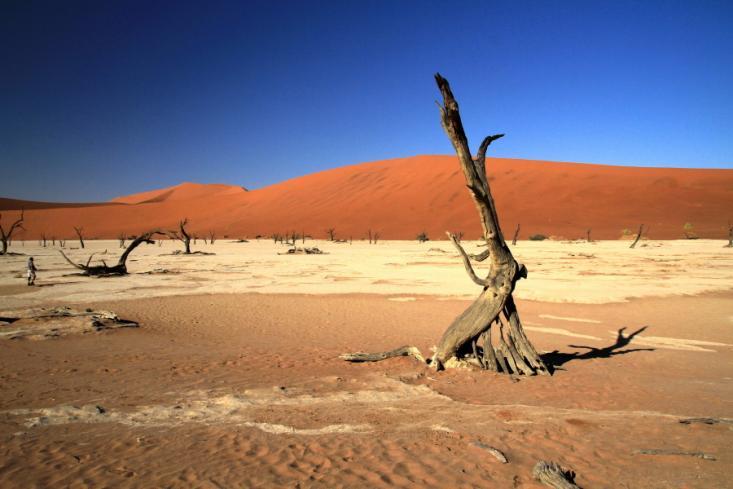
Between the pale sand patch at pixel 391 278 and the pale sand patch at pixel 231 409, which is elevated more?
the pale sand patch at pixel 391 278

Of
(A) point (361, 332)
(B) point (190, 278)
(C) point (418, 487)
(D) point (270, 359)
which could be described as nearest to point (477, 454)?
(C) point (418, 487)

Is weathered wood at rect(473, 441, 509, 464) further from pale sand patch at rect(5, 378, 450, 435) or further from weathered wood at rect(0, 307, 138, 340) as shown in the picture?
weathered wood at rect(0, 307, 138, 340)

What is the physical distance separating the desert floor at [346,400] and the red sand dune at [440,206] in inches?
1298

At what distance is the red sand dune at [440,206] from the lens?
1725 inches

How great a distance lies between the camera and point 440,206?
53.8 metres

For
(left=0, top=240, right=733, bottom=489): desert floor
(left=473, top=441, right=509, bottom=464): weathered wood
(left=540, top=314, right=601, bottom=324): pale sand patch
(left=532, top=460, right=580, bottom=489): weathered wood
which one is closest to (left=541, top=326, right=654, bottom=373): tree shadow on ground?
(left=0, top=240, right=733, bottom=489): desert floor

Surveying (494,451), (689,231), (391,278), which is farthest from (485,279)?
(689,231)

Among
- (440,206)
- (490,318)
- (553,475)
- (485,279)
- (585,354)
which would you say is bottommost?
(585,354)

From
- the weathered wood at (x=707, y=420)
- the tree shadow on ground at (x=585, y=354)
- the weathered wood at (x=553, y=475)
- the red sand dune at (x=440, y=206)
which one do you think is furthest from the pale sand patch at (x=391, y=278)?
the red sand dune at (x=440, y=206)

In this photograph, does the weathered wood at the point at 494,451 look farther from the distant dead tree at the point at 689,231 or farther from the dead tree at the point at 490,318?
the distant dead tree at the point at 689,231

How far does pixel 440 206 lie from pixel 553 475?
51.3 meters

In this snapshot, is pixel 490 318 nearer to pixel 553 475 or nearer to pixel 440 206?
pixel 553 475

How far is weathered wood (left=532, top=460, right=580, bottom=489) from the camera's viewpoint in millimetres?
3322

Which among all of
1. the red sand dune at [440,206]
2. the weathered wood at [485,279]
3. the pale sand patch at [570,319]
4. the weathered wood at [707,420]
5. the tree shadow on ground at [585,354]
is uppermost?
the red sand dune at [440,206]
